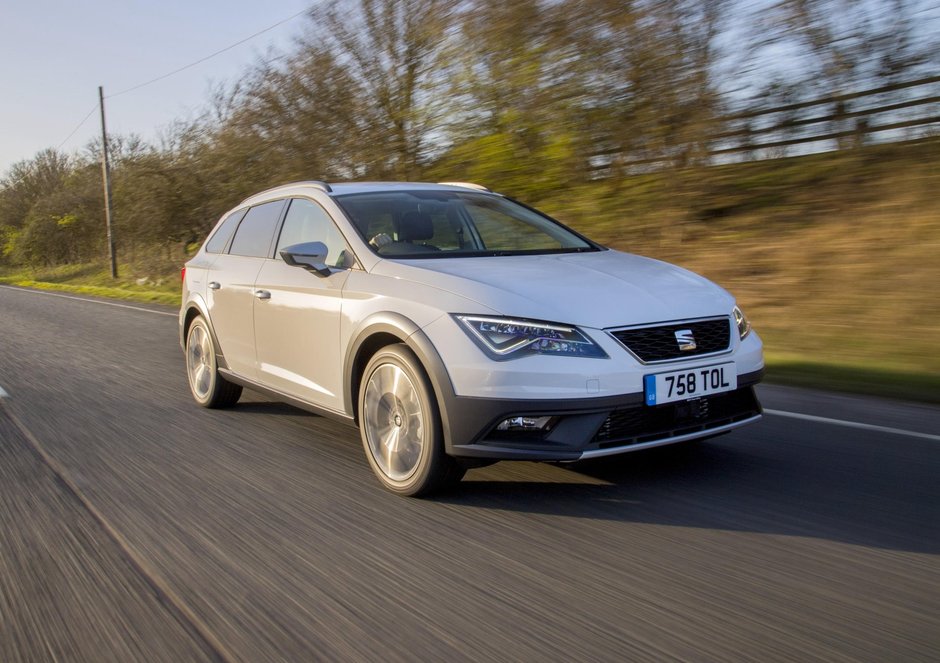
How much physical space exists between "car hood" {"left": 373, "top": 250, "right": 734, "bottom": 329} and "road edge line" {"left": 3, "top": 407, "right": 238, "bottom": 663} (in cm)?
172

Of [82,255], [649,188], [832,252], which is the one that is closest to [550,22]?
[649,188]

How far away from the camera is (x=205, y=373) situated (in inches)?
266

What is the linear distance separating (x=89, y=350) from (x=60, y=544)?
7.33 m

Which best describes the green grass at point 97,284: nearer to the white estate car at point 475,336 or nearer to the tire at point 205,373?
the tire at point 205,373

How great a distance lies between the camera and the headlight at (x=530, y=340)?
12.7 feet

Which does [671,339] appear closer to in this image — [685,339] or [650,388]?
[685,339]

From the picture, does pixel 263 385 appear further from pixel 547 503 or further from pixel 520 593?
pixel 520 593

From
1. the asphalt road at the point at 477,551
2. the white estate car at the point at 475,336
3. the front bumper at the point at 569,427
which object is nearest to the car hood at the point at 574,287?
the white estate car at the point at 475,336

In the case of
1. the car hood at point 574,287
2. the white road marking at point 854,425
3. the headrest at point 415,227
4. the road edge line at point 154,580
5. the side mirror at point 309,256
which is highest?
the headrest at point 415,227

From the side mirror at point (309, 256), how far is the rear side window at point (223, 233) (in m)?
1.89

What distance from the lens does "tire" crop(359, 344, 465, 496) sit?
413 centimetres

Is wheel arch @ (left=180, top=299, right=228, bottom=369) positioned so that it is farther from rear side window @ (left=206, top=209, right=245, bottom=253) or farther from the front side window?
the front side window

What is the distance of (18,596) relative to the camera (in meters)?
3.23

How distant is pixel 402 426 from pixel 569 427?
90 centimetres
